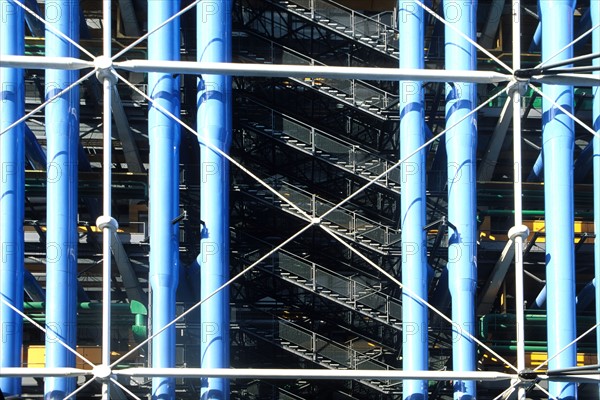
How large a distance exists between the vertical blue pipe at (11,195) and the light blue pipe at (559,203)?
5.79m

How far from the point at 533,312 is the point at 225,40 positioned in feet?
18.1

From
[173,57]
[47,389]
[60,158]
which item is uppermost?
[173,57]

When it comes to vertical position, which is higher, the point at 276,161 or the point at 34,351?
the point at 276,161

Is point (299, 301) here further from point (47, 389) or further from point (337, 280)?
point (47, 389)

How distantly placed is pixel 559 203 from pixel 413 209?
1619 millimetres

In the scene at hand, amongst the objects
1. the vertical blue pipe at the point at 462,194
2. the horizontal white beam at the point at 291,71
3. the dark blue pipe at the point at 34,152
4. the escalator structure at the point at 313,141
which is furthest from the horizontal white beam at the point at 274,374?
the dark blue pipe at the point at 34,152

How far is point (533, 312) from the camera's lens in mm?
19078

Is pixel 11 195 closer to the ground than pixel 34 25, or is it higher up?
closer to the ground

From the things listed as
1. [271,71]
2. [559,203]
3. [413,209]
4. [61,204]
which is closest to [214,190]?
[61,204]

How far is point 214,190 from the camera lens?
1644cm

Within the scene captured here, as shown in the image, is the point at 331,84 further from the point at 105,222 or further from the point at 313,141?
the point at 105,222

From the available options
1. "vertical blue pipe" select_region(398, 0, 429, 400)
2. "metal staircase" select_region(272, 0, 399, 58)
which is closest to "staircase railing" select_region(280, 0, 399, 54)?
"metal staircase" select_region(272, 0, 399, 58)

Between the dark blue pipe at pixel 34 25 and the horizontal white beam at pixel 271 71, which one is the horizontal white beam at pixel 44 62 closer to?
the horizontal white beam at pixel 271 71

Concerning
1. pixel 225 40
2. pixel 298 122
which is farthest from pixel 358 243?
pixel 225 40
